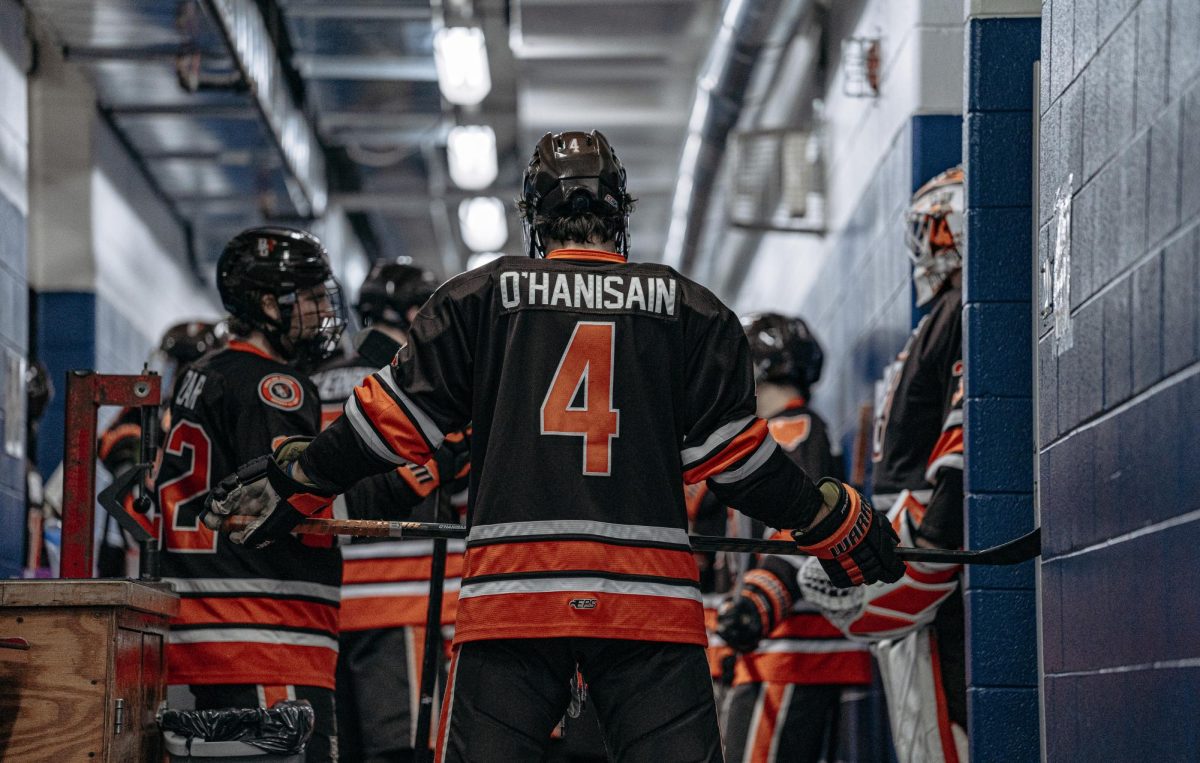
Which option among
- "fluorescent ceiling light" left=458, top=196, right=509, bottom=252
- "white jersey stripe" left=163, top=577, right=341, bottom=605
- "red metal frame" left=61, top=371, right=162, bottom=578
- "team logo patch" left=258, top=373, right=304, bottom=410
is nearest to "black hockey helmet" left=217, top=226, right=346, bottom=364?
"team logo patch" left=258, top=373, right=304, bottom=410

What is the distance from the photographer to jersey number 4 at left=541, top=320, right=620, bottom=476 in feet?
10.4

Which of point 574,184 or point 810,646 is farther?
point 810,646

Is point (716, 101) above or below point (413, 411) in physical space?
above

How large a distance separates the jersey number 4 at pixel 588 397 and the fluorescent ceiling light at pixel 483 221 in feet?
29.8

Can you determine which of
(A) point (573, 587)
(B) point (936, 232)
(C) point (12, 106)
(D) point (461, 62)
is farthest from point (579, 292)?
(D) point (461, 62)

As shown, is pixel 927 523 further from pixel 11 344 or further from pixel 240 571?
pixel 11 344

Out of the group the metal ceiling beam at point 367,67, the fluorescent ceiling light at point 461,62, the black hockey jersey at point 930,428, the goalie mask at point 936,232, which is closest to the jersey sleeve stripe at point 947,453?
the black hockey jersey at point 930,428

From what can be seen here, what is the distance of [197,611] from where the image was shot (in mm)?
4043

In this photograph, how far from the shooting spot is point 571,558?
3.13 metres

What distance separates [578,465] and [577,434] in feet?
0.19

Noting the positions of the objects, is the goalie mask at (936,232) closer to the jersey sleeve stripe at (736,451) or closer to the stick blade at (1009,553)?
the stick blade at (1009,553)

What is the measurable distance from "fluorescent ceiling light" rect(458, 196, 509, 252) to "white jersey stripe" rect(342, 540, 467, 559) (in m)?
7.18

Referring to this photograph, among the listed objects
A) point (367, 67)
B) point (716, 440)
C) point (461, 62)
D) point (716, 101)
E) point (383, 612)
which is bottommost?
point (383, 612)

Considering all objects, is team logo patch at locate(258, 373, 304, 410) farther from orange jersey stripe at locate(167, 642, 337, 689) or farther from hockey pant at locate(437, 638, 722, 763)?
hockey pant at locate(437, 638, 722, 763)
